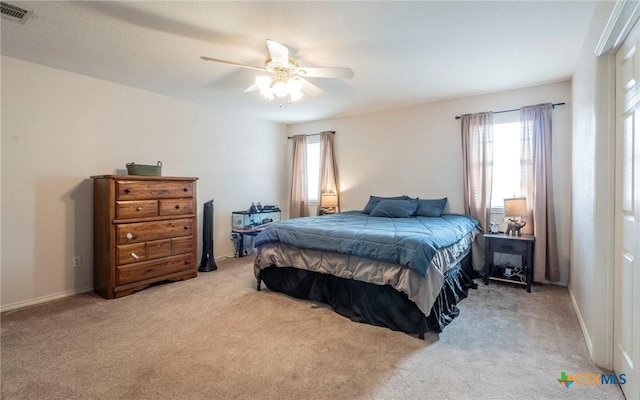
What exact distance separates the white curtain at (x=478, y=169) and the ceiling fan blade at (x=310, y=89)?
2.07 metres

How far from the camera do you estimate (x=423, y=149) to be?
448 centimetres

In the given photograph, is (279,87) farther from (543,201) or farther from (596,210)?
(543,201)

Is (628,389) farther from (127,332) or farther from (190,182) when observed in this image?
(190,182)

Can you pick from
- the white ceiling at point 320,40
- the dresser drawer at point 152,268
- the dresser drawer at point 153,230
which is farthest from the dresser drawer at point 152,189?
the white ceiling at point 320,40

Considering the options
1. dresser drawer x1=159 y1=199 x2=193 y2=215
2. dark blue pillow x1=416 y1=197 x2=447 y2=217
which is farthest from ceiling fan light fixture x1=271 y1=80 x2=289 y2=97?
dark blue pillow x1=416 y1=197 x2=447 y2=217

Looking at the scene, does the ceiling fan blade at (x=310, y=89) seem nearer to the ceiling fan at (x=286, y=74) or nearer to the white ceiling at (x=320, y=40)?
the white ceiling at (x=320, y=40)

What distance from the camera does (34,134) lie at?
2992 millimetres

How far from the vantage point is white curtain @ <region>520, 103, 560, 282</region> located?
138 inches

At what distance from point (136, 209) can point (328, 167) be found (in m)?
3.14

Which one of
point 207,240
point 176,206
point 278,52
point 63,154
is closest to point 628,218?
point 278,52

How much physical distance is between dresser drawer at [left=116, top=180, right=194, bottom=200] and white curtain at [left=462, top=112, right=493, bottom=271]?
148 inches

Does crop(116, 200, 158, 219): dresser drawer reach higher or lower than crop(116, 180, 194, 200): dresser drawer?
lower

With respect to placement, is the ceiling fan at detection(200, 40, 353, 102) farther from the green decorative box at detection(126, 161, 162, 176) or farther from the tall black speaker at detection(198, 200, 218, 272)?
the tall black speaker at detection(198, 200, 218, 272)

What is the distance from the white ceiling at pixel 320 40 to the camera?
2107mm
